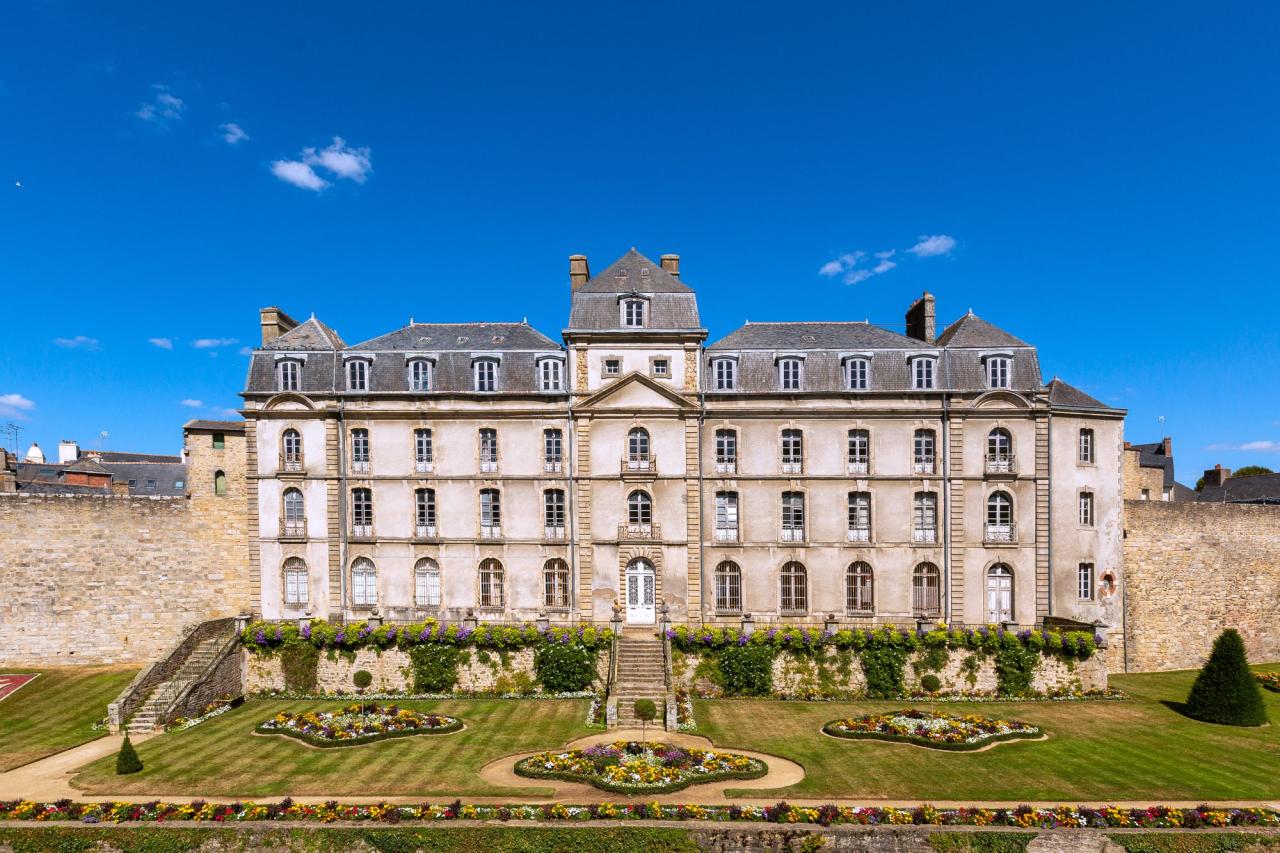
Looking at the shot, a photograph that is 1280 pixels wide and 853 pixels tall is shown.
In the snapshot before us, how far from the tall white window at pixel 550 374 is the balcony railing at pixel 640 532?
6.75m

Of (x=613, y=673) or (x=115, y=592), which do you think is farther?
(x=115, y=592)

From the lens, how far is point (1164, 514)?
105 feet

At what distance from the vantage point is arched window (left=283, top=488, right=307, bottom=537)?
95.0 ft

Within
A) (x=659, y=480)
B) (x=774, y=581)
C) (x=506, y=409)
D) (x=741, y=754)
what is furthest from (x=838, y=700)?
(x=506, y=409)

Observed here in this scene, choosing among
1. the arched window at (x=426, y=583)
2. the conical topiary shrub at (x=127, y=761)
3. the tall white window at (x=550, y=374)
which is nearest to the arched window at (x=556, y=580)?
the arched window at (x=426, y=583)

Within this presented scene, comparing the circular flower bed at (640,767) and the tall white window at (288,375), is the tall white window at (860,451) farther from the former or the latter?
the tall white window at (288,375)

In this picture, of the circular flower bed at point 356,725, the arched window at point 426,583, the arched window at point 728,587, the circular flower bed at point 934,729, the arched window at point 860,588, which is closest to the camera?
the circular flower bed at point 934,729

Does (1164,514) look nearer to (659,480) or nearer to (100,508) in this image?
(659,480)

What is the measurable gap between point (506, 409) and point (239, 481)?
12.6 m

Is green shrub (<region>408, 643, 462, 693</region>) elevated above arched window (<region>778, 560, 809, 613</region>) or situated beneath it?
situated beneath

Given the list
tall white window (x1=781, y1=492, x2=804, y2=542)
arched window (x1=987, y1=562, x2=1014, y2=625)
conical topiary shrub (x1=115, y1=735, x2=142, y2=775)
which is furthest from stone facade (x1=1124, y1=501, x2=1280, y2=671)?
conical topiary shrub (x1=115, y1=735, x2=142, y2=775)

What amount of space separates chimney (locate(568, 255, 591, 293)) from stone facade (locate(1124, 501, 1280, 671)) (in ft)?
91.5

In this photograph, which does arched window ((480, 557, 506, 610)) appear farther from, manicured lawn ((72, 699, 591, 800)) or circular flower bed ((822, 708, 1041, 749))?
circular flower bed ((822, 708, 1041, 749))

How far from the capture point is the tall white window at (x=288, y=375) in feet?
96.1
